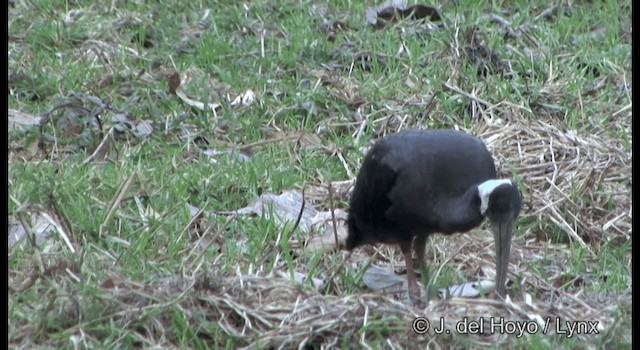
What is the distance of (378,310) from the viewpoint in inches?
191

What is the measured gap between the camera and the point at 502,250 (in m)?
5.19

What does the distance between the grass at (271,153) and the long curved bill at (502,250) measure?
0.33 feet

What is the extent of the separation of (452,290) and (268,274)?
2.53ft

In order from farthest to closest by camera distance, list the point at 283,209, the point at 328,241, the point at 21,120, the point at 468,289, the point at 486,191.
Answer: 1. the point at 21,120
2. the point at 283,209
3. the point at 328,241
4. the point at 468,289
5. the point at 486,191

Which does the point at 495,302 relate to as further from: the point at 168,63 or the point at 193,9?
the point at 193,9

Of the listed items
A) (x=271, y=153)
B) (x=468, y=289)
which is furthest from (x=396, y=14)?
(x=468, y=289)

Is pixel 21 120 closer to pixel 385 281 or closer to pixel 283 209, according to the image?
pixel 283 209

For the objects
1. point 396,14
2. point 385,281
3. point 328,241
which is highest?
point 385,281

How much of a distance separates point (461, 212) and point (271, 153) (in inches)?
82.4

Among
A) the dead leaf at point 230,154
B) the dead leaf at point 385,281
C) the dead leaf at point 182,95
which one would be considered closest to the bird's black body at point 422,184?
the dead leaf at point 385,281

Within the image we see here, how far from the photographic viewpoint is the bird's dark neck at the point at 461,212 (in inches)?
202

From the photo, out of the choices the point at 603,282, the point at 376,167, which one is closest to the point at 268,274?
the point at 376,167

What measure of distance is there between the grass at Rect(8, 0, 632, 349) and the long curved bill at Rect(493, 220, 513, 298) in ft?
0.33

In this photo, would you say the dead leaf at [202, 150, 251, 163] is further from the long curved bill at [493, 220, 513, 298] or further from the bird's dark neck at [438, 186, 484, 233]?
the long curved bill at [493, 220, 513, 298]
